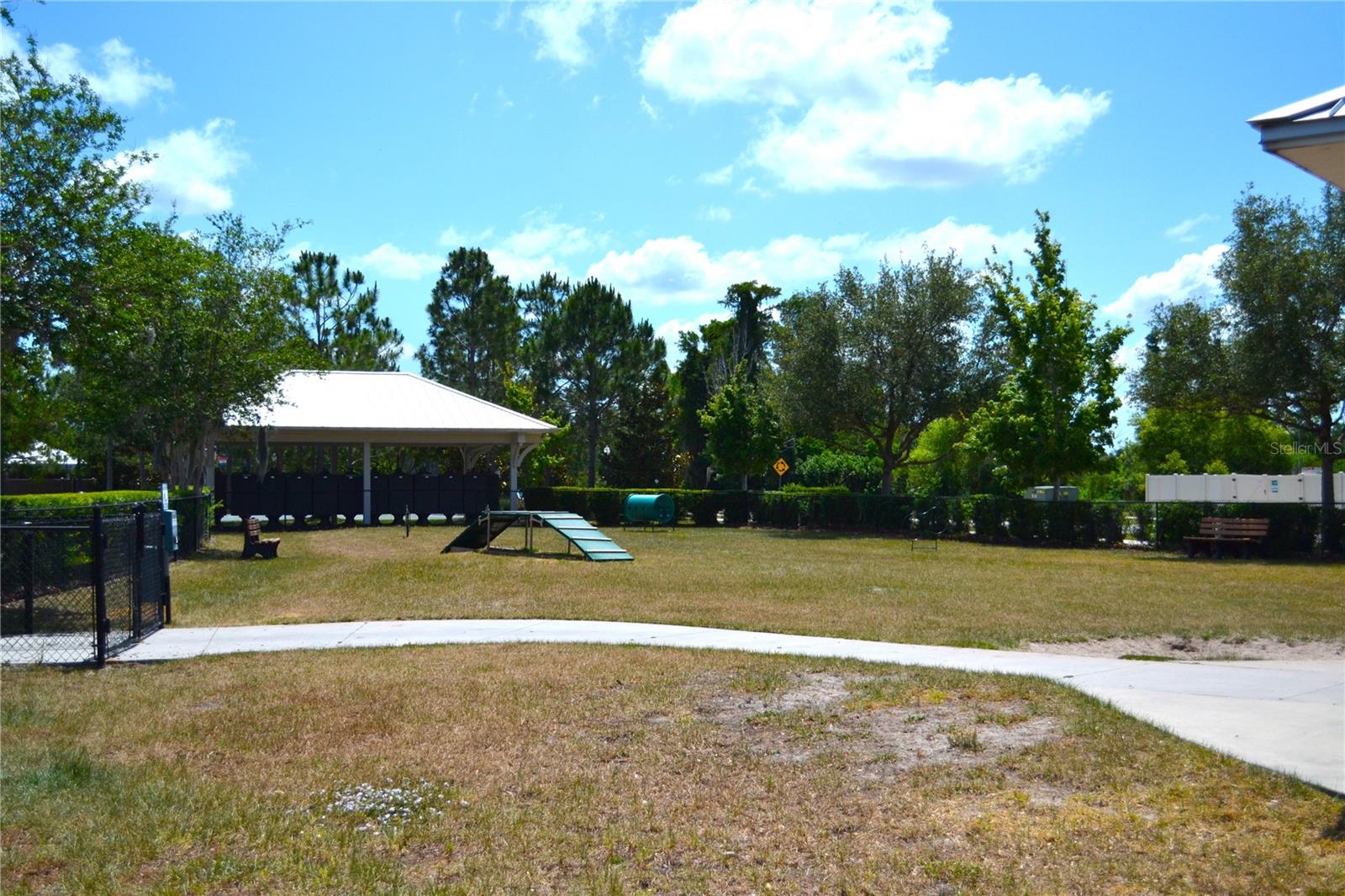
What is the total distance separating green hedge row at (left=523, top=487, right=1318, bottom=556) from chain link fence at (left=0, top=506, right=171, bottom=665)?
2323cm

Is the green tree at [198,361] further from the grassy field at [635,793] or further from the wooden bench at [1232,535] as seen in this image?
the wooden bench at [1232,535]

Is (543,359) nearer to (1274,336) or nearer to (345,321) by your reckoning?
(345,321)

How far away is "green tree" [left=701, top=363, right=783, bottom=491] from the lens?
4250cm

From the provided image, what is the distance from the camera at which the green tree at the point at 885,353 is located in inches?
1529

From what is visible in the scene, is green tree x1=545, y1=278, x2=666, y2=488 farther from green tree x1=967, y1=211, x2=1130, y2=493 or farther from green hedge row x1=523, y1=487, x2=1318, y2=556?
green tree x1=967, y1=211, x2=1130, y2=493

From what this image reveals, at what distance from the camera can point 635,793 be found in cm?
655

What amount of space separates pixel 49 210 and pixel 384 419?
23675 millimetres

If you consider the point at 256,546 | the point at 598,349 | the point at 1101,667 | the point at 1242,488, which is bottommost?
the point at 1101,667

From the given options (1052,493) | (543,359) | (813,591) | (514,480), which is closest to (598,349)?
(543,359)

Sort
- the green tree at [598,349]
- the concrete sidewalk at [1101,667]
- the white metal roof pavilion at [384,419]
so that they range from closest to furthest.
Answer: the concrete sidewalk at [1101,667] < the white metal roof pavilion at [384,419] < the green tree at [598,349]

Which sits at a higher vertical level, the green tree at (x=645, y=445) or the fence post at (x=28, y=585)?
the green tree at (x=645, y=445)

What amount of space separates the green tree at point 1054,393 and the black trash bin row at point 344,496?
17125 mm

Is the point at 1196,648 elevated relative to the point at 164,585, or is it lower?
lower

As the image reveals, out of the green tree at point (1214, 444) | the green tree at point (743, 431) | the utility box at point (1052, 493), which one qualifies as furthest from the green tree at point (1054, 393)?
the green tree at point (1214, 444)
